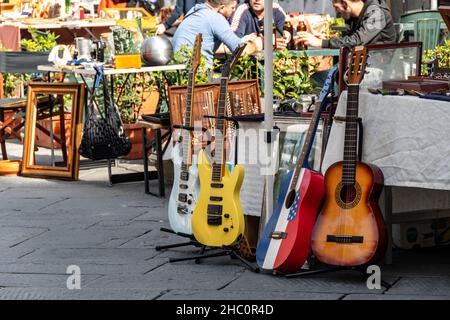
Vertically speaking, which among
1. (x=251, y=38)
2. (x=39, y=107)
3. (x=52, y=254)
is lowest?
(x=52, y=254)

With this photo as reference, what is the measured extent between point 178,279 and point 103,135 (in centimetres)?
327

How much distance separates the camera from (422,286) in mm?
5883

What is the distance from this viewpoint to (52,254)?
702 centimetres

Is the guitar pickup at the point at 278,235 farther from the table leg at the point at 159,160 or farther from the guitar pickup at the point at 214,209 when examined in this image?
the table leg at the point at 159,160

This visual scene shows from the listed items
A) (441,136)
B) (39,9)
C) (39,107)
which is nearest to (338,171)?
(441,136)

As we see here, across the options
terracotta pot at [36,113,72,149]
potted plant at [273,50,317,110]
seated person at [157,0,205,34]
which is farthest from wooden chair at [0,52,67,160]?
potted plant at [273,50,317,110]

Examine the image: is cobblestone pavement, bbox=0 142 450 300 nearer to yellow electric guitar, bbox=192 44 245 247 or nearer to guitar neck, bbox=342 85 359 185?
yellow electric guitar, bbox=192 44 245 247

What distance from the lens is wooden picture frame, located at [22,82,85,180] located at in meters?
9.78

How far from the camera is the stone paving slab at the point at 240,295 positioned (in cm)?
570

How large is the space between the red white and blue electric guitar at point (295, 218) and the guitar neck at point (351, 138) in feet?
0.53

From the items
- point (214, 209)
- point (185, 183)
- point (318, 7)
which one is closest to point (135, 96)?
point (185, 183)

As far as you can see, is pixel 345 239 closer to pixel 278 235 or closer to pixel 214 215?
pixel 278 235

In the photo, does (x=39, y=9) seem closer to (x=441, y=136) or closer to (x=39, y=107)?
(x=39, y=107)

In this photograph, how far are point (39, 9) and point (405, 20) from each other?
25.2ft
